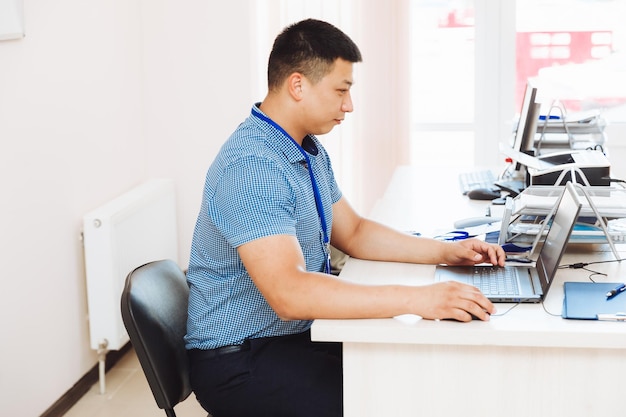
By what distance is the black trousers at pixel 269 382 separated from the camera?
1.79 meters

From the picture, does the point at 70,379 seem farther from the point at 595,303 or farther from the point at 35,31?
the point at 595,303

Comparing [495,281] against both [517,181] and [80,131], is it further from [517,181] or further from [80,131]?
[80,131]

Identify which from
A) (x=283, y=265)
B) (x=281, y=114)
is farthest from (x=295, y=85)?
(x=283, y=265)

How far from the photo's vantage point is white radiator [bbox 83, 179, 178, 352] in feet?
9.65

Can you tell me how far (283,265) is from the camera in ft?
5.44

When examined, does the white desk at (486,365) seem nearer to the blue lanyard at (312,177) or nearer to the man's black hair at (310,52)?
the blue lanyard at (312,177)

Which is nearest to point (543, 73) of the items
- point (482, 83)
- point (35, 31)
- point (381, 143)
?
point (482, 83)

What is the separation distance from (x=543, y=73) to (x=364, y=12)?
3.51 ft

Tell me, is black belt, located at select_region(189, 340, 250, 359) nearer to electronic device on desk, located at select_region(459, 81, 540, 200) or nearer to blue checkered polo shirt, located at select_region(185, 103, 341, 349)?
blue checkered polo shirt, located at select_region(185, 103, 341, 349)

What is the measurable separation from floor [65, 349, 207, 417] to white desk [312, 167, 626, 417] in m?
1.30

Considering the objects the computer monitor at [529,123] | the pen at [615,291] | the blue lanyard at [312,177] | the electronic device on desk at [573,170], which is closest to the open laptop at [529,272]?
the pen at [615,291]

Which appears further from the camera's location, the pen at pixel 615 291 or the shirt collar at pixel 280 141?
the shirt collar at pixel 280 141

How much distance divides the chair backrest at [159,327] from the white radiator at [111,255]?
3.41 feet

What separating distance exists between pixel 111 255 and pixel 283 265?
144 centimetres
